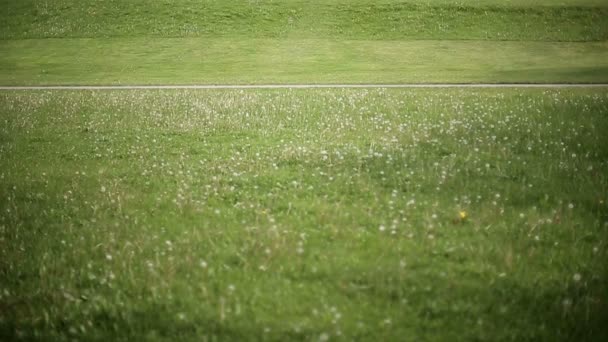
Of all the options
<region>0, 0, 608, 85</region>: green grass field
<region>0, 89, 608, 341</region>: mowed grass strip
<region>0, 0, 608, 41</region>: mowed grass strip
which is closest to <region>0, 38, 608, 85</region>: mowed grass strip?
<region>0, 0, 608, 85</region>: green grass field

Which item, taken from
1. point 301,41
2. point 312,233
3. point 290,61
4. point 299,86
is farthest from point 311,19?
point 312,233

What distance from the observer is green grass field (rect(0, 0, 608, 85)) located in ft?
109

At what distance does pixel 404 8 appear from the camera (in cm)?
5609

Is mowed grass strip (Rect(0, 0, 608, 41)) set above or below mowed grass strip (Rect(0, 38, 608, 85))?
above

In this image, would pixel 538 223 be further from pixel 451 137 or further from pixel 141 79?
pixel 141 79

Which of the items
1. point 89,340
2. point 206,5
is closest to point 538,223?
point 89,340

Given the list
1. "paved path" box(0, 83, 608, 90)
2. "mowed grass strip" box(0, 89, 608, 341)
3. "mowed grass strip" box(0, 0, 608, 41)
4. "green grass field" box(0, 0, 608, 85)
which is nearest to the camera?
"mowed grass strip" box(0, 89, 608, 341)

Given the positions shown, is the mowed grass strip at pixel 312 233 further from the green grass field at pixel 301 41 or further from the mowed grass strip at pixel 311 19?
the mowed grass strip at pixel 311 19

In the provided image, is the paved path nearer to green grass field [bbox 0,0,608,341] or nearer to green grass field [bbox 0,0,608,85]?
green grass field [bbox 0,0,608,85]

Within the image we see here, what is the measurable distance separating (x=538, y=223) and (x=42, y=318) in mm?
7548

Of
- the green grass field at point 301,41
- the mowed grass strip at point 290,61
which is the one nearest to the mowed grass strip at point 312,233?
the mowed grass strip at point 290,61

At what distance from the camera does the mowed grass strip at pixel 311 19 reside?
49.4 meters

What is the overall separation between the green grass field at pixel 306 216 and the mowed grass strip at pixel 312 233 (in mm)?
34

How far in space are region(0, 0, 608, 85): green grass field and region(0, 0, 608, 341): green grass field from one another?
1153 cm
